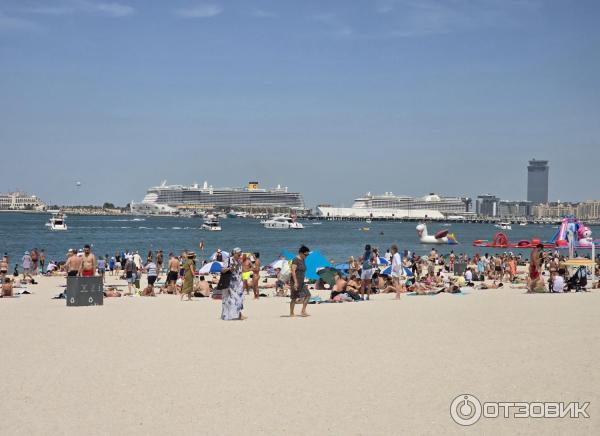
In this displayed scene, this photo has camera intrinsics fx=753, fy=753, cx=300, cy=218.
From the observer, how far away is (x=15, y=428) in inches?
194

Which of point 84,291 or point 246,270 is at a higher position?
point 246,270

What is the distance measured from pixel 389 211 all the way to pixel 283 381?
545ft

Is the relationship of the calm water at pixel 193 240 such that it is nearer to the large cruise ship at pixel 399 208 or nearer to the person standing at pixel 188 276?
the person standing at pixel 188 276

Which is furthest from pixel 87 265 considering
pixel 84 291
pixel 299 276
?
pixel 299 276

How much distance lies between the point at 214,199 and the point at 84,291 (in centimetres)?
15278

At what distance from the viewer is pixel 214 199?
540ft

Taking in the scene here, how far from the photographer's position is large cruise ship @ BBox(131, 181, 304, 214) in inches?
6329

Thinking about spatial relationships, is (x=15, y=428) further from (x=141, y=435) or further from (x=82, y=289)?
(x=82, y=289)

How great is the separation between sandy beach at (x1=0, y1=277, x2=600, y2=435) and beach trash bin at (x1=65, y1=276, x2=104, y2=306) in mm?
1252

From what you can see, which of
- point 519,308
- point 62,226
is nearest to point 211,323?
point 519,308

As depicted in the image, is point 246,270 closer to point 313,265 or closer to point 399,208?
point 313,265

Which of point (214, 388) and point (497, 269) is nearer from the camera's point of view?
point (214, 388)

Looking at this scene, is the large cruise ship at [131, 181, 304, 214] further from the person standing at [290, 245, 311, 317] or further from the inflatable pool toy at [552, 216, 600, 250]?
the person standing at [290, 245, 311, 317]

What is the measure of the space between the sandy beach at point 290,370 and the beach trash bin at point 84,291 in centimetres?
125
